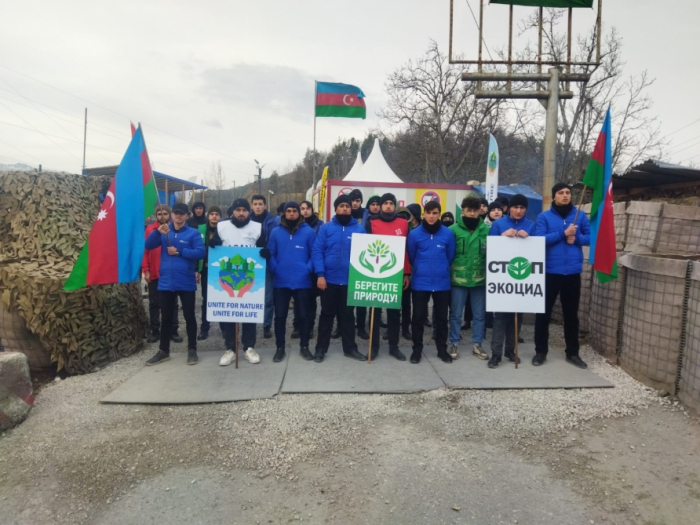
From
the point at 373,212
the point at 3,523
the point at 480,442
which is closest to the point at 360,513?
the point at 480,442

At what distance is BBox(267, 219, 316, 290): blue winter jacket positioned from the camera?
17.1ft

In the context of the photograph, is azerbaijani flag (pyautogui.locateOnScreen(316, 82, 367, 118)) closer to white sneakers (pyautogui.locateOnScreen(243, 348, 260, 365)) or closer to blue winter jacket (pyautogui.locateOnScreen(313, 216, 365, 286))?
blue winter jacket (pyautogui.locateOnScreen(313, 216, 365, 286))

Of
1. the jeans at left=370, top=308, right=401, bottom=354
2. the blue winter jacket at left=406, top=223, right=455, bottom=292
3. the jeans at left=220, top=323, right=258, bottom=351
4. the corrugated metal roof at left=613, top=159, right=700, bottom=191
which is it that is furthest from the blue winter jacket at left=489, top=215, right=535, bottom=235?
the corrugated metal roof at left=613, top=159, right=700, bottom=191

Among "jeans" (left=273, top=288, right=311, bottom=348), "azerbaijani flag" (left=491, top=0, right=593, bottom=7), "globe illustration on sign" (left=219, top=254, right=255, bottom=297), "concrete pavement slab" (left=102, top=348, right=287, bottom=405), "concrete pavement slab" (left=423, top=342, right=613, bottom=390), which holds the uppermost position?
"azerbaijani flag" (left=491, top=0, right=593, bottom=7)

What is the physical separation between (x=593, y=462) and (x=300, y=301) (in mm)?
3349

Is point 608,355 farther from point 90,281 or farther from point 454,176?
point 454,176

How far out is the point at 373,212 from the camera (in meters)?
6.40

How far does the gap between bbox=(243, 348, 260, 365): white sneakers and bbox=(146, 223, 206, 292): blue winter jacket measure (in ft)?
3.26

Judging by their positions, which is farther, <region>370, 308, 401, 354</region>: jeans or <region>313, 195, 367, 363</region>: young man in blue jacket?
<region>370, 308, 401, 354</region>: jeans

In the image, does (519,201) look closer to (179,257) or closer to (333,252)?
(333,252)

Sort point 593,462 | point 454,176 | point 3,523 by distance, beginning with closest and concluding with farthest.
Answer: point 3,523 → point 593,462 → point 454,176

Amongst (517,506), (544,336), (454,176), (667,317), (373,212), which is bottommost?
(517,506)

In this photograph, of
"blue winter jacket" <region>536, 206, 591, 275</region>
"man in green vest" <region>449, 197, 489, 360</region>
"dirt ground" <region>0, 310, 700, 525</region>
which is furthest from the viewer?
"man in green vest" <region>449, 197, 489, 360</region>

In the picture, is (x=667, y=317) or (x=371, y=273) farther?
(x=371, y=273)
